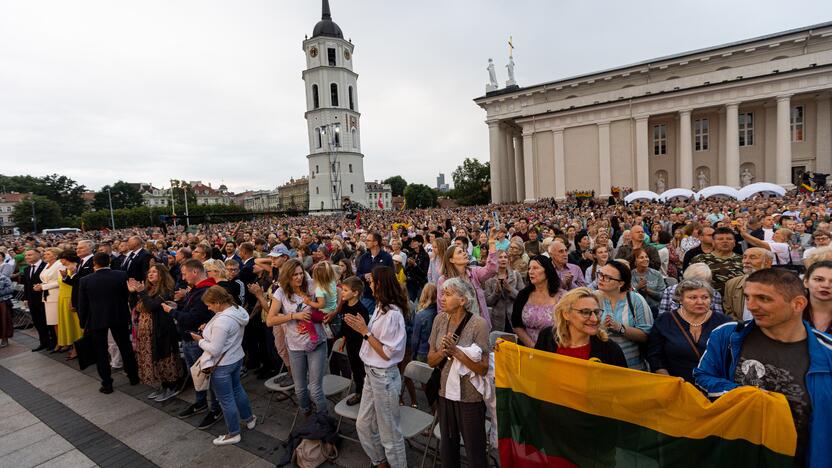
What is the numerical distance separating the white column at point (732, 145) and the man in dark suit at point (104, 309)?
44158mm

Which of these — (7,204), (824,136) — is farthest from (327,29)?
(7,204)

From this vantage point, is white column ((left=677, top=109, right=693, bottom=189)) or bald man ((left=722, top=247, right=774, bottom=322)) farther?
white column ((left=677, top=109, right=693, bottom=189))

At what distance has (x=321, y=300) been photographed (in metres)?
4.47

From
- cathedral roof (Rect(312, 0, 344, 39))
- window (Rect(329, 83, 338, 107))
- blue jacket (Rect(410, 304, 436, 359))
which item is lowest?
blue jacket (Rect(410, 304, 436, 359))

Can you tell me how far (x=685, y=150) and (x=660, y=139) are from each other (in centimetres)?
503

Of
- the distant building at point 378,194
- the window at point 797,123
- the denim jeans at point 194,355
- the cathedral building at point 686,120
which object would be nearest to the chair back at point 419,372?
the denim jeans at point 194,355

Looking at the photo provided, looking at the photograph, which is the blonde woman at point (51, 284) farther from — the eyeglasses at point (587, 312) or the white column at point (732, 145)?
the white column at point (732, 145)

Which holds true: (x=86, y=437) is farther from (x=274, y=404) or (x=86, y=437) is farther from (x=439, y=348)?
(x=439, y=348)

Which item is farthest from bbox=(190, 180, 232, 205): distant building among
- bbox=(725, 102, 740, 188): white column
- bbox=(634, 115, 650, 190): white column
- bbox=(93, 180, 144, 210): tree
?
bbox=(725, 102, 740, 188): white column

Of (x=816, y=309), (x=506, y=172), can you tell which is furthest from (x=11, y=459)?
(x=506, y=172)

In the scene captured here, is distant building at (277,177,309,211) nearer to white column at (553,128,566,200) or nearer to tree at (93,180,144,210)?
tree at (93,180,144,210)

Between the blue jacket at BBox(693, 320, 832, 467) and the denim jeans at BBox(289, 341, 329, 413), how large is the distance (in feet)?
11.6

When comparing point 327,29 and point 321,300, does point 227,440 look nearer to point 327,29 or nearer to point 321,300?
point 321,300

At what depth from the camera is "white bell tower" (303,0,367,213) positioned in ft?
221
